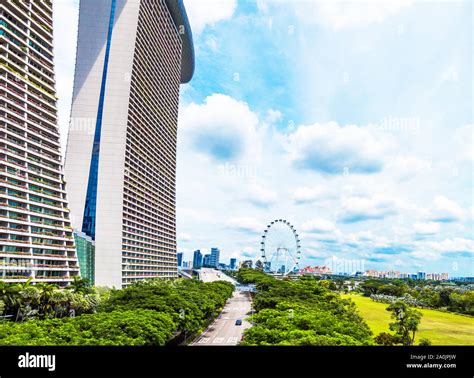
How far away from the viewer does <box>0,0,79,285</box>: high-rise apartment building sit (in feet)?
154

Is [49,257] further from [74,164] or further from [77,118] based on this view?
[77,118]

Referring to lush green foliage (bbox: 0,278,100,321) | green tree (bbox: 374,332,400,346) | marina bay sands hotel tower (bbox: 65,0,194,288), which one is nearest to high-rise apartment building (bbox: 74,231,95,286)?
marina bay sands hotel tower (bbox: 65,0,194,288)

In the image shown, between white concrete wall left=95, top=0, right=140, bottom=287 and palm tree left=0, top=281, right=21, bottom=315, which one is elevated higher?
white concrete wall left=95, top=0, right=140, bottom=287

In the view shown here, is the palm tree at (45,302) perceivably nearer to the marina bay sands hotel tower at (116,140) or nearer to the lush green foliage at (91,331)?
the lush green foliage at (91,331)

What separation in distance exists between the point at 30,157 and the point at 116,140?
28745mm

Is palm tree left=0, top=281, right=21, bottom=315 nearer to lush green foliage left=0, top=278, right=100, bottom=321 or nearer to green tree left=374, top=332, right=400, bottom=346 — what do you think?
lush green foliage left=0, top=278, right=100, bottom=321

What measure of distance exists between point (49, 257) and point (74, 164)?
31615 millimetres

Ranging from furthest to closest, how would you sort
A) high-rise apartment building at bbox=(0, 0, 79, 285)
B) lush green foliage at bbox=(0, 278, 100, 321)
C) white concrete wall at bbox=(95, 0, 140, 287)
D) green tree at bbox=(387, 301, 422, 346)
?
white concrete wall at bbox=(95, 0, 140, 287)
high-rise apartment building at bbox=(0, 0, 79, 285)
green tree at bbox=(387, 301, 422, 346)
lush green foliage at bbox=(0, 278, 100, 321)

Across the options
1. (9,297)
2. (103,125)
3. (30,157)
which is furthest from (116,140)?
(9,297)

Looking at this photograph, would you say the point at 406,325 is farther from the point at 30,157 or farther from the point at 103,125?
the point at 103,125

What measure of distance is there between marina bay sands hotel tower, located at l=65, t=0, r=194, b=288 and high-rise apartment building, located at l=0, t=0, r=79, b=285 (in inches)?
762

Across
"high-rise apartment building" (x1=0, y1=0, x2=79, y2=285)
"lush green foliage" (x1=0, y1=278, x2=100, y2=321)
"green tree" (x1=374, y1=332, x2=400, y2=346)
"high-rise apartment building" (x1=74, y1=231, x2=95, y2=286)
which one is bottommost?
"green tree" (x1=374, y1=332, x2=400, y2=346)

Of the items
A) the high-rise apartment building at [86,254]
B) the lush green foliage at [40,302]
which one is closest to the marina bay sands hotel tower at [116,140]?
the high-rise apartment building at [86,254]
